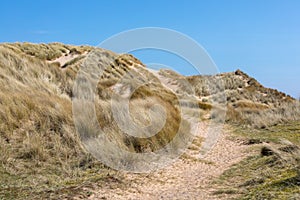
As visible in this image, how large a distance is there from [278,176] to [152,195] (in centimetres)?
212

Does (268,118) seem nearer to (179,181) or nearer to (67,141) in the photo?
(179,181)

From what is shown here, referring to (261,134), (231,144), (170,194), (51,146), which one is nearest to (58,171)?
(51,146)

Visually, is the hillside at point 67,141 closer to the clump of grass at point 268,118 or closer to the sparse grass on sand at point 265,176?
the sparse grass on sand at point 265,176

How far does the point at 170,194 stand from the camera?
5.78 metres

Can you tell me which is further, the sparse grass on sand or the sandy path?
the sandy path

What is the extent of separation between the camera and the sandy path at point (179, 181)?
5656mm

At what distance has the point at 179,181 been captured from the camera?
6.66 metres

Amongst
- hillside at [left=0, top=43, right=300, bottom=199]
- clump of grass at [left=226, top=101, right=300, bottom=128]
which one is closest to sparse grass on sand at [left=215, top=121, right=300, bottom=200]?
hillside at [left=0, top=43, right=300, bottom=199]

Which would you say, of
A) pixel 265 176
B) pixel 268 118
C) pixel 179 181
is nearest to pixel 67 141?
pixel 179 181

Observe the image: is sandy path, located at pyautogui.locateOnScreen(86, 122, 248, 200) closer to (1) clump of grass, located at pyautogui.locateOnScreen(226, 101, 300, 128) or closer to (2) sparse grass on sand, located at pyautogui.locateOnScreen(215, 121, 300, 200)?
(2) sparse grass on sand, located at pyautogui.locateOnScreen(215, 121, 300, 200)

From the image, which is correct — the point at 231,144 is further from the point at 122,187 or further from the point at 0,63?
the point at 0,63

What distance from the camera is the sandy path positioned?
5.66 m

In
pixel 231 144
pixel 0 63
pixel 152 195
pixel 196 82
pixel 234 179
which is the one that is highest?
pixel 196 82

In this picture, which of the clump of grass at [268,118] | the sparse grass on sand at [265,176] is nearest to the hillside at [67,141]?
the sparse grass on sand at [265,176]
